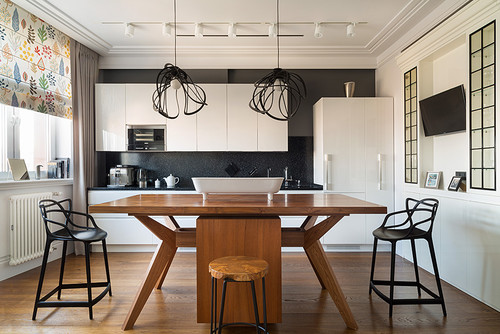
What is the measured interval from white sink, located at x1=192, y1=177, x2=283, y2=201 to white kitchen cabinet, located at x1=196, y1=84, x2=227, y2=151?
6.65 feet

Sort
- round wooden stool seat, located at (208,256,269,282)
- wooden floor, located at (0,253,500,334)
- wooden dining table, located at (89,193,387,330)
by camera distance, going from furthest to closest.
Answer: wooden floor, located at (0,253,500,334), wooden dining table, located at (89,193,387,330), round wooden stool seat, located at (208,256,269,282)

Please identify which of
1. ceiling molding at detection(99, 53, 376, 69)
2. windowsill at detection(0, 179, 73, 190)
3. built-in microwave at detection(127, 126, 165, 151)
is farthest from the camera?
ceiling molding at detection(99, 53, 376, 69)

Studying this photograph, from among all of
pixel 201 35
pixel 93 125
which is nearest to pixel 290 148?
pixel 201 35

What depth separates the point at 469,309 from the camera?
248 centimetres

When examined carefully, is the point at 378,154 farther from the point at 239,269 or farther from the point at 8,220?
the point at 8,220

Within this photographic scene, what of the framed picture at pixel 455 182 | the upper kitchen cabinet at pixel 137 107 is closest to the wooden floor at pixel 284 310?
the framed picture at pixel 455 182

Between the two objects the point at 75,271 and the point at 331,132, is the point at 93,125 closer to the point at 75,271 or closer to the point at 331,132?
the point at 75,271

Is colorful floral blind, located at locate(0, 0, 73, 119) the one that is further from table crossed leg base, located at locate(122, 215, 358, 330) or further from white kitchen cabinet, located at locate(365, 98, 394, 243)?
white kitchen cabinet, located at locate(365, 98, 394, 243)

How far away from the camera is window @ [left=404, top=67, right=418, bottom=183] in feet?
11.8

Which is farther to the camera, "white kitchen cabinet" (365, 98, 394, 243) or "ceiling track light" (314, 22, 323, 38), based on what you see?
"white kitchen cabinet" (365, 98, 394, 243)

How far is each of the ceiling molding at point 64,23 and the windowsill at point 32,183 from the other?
177 cm

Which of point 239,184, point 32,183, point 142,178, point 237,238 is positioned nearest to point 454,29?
point 239,184

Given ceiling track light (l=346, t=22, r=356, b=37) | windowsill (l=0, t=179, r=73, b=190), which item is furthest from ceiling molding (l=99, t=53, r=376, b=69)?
windowsill (l=0, t=179, r=73, b=190)

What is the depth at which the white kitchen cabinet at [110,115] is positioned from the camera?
14.3 feet
